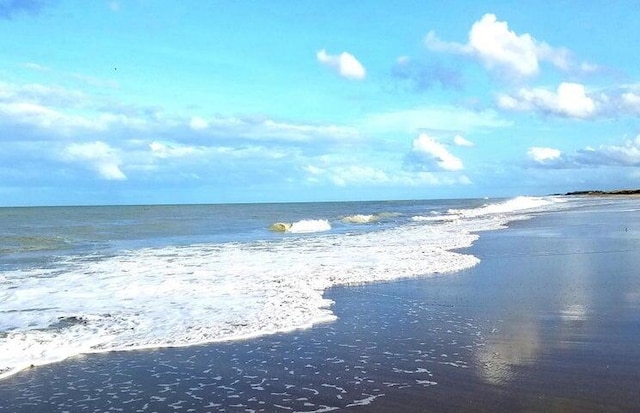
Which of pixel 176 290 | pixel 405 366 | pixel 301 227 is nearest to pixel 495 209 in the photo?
pixel 301 227

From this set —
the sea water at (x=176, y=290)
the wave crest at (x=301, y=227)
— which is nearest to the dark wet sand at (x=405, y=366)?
the sea water at (x=176, y=290)

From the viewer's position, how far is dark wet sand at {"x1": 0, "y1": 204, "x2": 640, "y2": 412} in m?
5.62

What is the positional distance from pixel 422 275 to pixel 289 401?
27.4 ft

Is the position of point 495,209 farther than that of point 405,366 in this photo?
Yes

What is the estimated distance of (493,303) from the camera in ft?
32.7

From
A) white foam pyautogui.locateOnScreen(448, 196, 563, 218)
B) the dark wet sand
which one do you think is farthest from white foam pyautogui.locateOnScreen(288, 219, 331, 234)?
the dark wet sand

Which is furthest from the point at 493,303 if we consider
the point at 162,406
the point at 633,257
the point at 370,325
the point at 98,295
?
the point at 98,295

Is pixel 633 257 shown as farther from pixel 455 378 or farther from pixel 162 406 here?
pixel 162 406

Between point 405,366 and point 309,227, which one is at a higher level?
point 309,227

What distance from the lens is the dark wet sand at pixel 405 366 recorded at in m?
5.62

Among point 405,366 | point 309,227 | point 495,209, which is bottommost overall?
point 405,366

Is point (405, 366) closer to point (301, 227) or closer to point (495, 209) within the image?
point (301, 227)

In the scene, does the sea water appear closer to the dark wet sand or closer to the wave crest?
the dark wet sand

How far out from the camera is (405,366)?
6.67 meters
